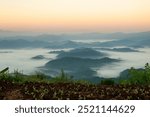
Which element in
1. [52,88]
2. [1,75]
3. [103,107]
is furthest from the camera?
[1,75]

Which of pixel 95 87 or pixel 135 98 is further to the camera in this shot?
pixel 95 87

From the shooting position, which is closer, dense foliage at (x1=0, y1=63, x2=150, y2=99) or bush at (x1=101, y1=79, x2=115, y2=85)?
dense foliage at (x1=0, y1=63, x2=150, y2=99)

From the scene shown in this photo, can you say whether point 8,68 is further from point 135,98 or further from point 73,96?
point 135,98

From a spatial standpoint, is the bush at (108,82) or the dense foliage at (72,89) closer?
the dense foliage at (72,89)

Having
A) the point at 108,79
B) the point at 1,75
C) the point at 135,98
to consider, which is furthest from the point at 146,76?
the point at 1,75

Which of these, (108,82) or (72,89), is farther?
(108,82)

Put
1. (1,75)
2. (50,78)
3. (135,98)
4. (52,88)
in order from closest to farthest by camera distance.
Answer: (135,98)
(52,88)
(1,75)
(50,78)

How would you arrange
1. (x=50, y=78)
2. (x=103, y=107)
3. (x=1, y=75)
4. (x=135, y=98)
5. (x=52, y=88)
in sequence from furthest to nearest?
(x=50, y=78)
(x=1, y=75)
(x=52, y=88)
(x=135, y=98)
(x=103, y=107)

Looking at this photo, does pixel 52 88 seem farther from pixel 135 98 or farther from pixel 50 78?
pixel 50 78

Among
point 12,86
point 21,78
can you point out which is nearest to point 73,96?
point 12,86
